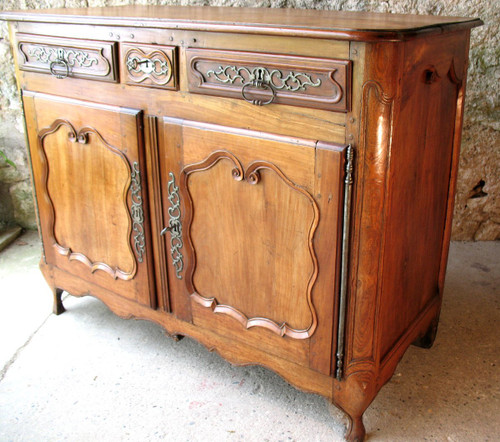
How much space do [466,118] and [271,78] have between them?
1515 mm

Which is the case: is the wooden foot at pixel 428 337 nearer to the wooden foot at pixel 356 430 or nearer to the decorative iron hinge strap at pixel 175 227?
the wooden foot at pixel 356 430

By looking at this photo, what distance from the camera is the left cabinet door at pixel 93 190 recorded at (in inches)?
74.4

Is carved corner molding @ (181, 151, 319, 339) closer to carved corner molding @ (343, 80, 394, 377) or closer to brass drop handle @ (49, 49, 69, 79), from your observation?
carved corner molding @ (343, 80, 394, 377)

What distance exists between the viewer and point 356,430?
5.65ft

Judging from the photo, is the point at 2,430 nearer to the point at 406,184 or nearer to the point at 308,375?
the point at 308,375

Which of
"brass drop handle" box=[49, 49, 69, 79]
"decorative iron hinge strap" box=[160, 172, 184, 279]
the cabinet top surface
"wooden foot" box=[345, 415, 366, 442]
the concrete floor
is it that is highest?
the cabinet top surface

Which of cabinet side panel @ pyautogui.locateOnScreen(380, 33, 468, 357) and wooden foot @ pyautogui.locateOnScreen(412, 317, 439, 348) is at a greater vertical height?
cabinet side panel @ pyautogui.locateOnScreen(380, 33, 468, 357)

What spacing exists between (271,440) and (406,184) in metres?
0.84

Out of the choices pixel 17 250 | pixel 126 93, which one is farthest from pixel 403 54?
pixel 17 250

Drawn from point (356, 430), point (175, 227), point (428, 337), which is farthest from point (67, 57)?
point (428, 337)

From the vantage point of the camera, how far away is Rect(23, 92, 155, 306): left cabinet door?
1891 mm

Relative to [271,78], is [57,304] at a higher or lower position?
lower

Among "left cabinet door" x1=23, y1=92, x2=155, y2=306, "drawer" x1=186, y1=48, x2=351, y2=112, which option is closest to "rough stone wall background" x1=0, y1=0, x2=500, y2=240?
"left cabinet door" x1=23, y1=92, x2=155, y2=306

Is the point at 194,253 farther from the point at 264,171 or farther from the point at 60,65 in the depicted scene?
the point at 60,65
